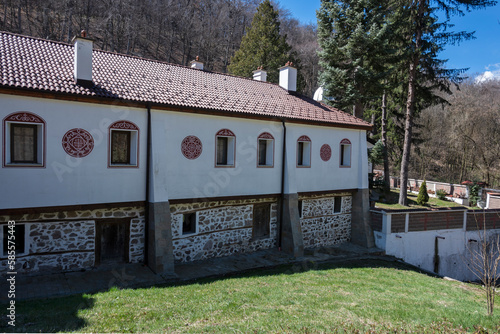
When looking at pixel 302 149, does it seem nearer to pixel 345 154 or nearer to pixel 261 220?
pixel 345 154

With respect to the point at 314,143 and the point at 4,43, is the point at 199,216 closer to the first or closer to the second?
the point at 314,143

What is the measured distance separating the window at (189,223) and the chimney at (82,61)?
5.05 meters

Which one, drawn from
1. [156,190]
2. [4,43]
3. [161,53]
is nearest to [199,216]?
[156,190]

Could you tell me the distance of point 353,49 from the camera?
19.6m

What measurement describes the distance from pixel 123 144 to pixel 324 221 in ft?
29.6

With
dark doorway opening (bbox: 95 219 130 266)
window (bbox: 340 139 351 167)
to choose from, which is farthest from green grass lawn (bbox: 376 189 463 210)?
dark doorway opening (bbox: 95 219 130 266)

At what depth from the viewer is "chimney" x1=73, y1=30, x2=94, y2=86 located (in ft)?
29.6

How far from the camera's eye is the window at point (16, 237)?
820 centimetres

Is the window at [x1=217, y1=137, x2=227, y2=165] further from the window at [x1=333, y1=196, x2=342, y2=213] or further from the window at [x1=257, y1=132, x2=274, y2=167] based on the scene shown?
the window at [x1=333, y1=196, x2=342, y2=213]

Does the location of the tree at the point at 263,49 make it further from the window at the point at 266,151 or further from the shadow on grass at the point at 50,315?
the shadow on grass at the point at 50,315

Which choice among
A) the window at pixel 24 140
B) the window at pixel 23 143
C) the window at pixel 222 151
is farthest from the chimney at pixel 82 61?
the window at pixel 222 151

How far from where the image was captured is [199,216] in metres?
11.0

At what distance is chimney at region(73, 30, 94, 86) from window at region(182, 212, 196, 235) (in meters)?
5.05

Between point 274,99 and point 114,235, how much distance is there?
8.31m
